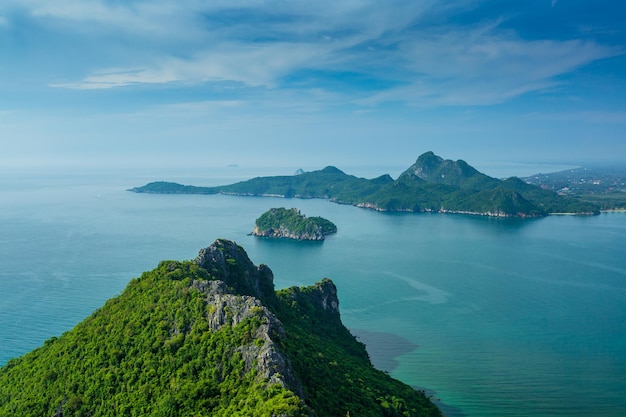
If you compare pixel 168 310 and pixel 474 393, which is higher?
pixel 168 310

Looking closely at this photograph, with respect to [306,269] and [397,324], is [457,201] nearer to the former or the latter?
[306,269]

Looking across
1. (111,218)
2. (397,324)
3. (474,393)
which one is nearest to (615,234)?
(397,324)

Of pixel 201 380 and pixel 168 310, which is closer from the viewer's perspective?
pixel 201 380

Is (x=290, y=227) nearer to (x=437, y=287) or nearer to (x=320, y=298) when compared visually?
(x=437, y=287)

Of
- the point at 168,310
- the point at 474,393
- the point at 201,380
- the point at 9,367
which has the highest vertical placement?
the point at 168,310

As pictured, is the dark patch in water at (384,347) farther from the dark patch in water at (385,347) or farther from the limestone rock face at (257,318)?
the limestone rock face at (257,318)

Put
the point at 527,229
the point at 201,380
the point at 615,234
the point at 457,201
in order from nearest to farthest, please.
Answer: the point at 201,380 → the point at 615,234 → the point at 527,229 → the point at 457,201

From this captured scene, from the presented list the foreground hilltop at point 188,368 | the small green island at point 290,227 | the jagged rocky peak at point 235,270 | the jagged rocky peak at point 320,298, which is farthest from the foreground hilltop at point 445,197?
the foreground hilltop at point 188,368
